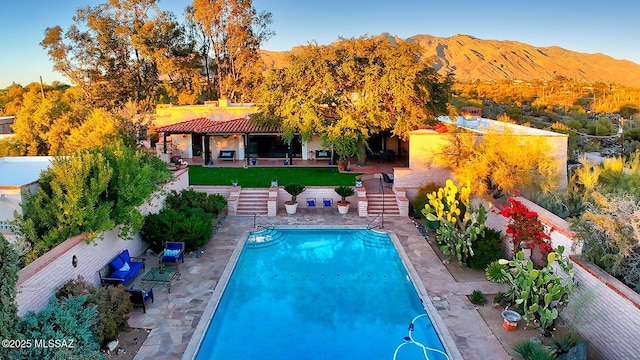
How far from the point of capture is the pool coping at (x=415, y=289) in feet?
32.7

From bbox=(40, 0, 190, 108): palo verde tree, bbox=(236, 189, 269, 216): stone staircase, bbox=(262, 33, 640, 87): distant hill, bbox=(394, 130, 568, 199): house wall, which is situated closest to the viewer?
bbox=(236, 189, 269, 216): stone staircase

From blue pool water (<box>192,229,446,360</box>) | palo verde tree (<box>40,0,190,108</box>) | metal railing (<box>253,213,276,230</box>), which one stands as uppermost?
palo verde tree (<box>40,0,190,108</box>)

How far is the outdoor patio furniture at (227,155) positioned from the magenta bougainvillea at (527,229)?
68.8ft

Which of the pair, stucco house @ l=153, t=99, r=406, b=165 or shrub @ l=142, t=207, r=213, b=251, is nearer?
shrub @ l=142, t=207, r=213, b=251

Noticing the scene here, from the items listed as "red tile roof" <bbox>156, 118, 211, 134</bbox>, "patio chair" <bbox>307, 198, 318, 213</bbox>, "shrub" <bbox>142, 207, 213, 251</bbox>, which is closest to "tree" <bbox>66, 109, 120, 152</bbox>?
Result: "red tile roof" <bbox>156, 118, 211, 134</bbox>

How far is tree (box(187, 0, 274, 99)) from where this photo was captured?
4281 centimetres

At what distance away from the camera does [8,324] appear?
7.15 metres

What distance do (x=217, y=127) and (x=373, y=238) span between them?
52.4ft

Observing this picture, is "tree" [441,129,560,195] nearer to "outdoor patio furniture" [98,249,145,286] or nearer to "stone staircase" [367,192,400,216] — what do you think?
"stone staircase" [367,192,400,216]

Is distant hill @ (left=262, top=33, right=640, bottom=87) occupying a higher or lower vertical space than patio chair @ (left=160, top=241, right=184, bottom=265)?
higher

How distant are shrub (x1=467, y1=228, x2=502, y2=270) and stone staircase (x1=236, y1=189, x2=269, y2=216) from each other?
33.3 ft

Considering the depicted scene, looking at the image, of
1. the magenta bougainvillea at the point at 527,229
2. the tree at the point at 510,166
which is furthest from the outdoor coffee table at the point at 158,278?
the tree at the point at 510,166

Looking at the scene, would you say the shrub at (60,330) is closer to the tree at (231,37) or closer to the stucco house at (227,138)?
the stucco house at (227,138)

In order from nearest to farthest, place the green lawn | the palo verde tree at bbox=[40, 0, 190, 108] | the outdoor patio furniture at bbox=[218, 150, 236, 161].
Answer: the green lawn → the outdoor patio furniture at bbox=[218, 150, 236, 161] → the palo verde tree at bbox=[40, 0, 190, 108]
